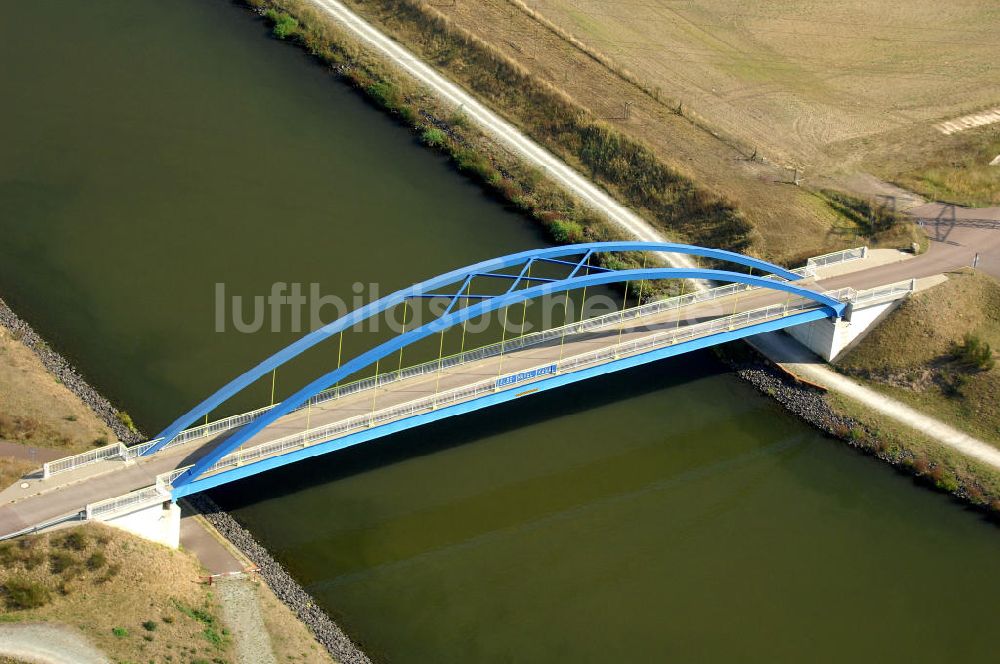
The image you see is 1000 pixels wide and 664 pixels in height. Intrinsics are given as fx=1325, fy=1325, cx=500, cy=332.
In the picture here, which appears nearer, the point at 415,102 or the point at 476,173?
the point at 476,173

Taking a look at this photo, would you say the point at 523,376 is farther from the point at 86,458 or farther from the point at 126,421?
the point at 86,458

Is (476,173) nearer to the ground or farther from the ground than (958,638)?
farther from the ground

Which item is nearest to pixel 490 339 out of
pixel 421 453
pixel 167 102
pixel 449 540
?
pixel 421 453

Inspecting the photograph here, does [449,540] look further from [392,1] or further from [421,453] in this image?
[392,1]

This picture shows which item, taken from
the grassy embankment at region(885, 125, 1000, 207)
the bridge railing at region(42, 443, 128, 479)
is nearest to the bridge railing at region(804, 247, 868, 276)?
the grassy embankment at region(885, 125, 1000, 207)

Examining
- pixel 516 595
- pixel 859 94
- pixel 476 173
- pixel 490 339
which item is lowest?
pixel 516 595

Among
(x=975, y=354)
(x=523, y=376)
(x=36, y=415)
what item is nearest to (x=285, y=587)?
(x=523, y=376)
